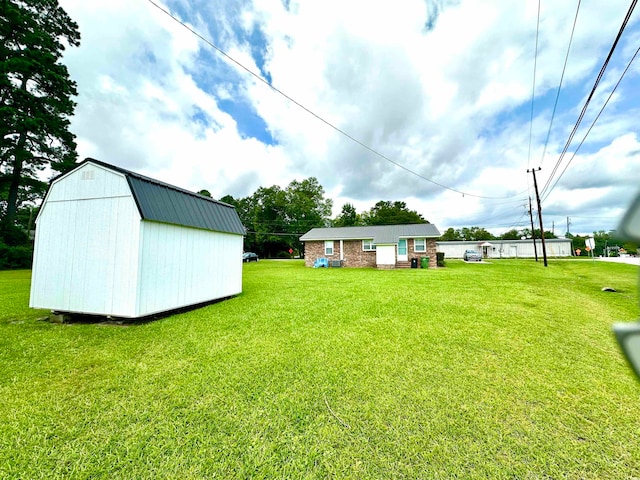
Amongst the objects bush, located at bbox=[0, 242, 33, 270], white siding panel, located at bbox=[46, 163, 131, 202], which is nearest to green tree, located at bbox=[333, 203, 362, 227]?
bush, located at bbox=[0, 242, 33, 270]

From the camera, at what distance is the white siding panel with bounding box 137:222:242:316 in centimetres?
529

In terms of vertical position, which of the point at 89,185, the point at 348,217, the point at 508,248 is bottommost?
the point at 508,248

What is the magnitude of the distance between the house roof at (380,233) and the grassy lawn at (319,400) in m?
13.6

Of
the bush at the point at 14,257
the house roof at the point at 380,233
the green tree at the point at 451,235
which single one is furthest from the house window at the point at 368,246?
the green tree at the point at 451,235

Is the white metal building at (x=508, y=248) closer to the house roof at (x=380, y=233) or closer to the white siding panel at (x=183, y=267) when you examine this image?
the house roof at (x=380, y=233)

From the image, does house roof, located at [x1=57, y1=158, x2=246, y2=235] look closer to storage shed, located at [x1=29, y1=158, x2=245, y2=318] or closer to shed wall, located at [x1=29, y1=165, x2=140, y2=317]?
storage shed, located at [x1=29, y1=158, x2=245, y2=318]

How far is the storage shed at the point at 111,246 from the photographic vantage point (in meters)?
5.13

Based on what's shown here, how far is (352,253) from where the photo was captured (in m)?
20.5

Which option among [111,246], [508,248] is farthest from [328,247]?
[508,248]

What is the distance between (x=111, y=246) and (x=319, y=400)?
5.23 m

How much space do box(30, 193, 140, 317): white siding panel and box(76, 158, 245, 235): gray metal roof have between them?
28 centimetres

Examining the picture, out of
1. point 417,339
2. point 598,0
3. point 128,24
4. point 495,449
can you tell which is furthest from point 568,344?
point 128,24

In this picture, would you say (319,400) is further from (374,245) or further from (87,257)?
(374,245)

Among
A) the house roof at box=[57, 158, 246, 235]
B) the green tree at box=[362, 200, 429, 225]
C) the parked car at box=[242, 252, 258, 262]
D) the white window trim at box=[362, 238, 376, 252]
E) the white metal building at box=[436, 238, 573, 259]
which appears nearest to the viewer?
the house roof at box=[57, 158, 246, 235]
